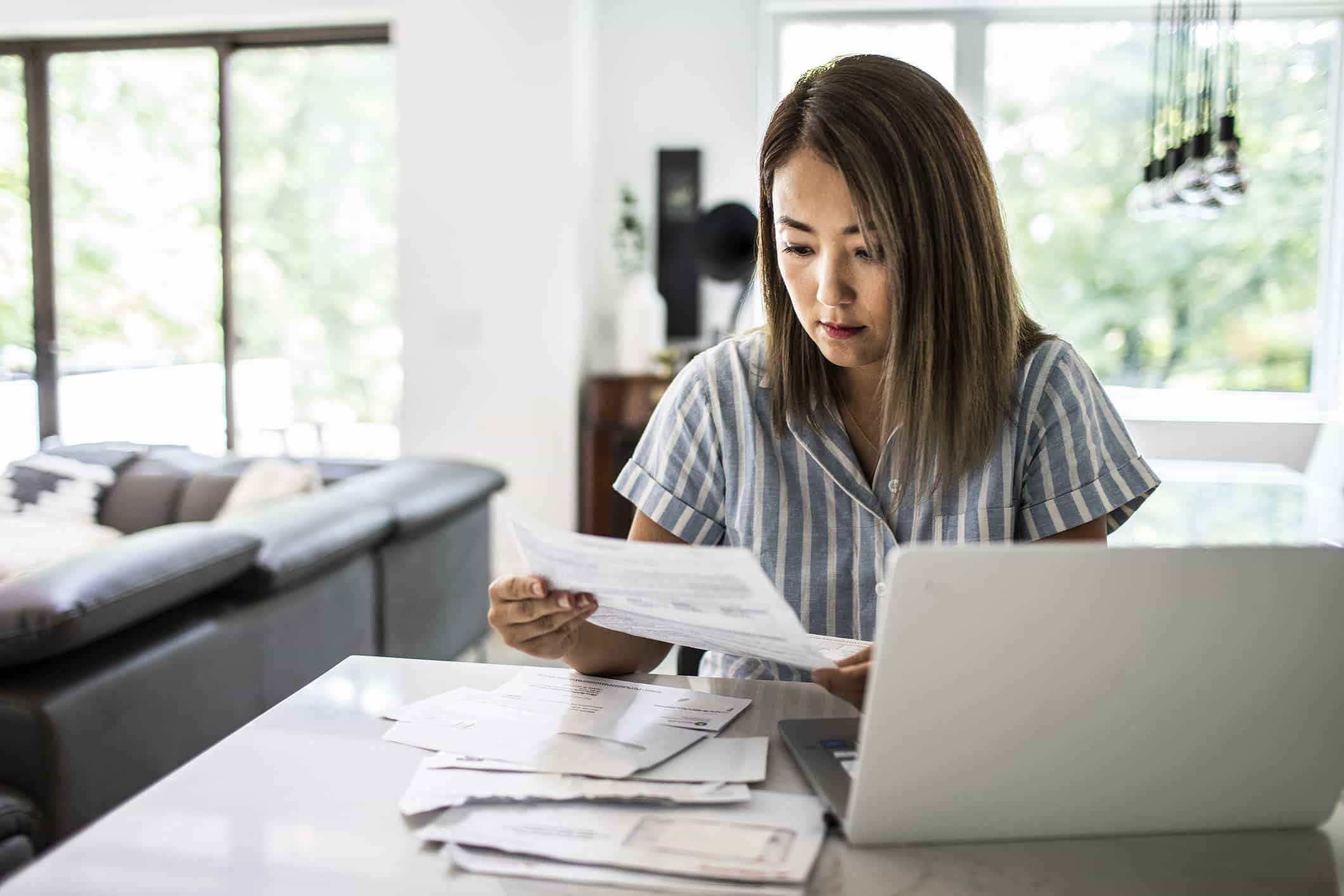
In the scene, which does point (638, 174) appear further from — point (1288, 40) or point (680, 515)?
point (680, 515)

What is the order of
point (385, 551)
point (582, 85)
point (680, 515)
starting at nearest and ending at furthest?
1. point (680, 515)
2. point (385, 551)
3. point (582, 85)

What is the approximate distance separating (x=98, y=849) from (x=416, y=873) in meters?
0.19

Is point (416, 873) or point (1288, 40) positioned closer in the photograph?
point (416, 873)

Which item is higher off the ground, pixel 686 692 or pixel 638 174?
pixel 638 174

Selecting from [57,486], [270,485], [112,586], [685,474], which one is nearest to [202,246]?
[57,486]

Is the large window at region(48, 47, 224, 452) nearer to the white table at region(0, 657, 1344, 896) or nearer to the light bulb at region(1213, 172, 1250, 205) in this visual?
the light bulb at region(1213, 172, 1250, 205)

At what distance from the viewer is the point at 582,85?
4.18 meters

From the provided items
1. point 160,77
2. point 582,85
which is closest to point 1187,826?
point 582,85

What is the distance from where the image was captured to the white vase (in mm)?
4098

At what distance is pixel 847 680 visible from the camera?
0.82 meters

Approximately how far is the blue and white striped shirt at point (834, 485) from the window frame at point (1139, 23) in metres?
3.33

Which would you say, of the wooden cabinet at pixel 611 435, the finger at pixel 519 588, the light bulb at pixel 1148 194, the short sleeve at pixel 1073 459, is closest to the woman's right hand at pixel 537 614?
the finger at pixel 519 588

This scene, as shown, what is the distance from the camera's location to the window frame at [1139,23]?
428 centimetres

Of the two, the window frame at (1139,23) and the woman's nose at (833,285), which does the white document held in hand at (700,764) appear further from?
the window frame at (1139,23)
